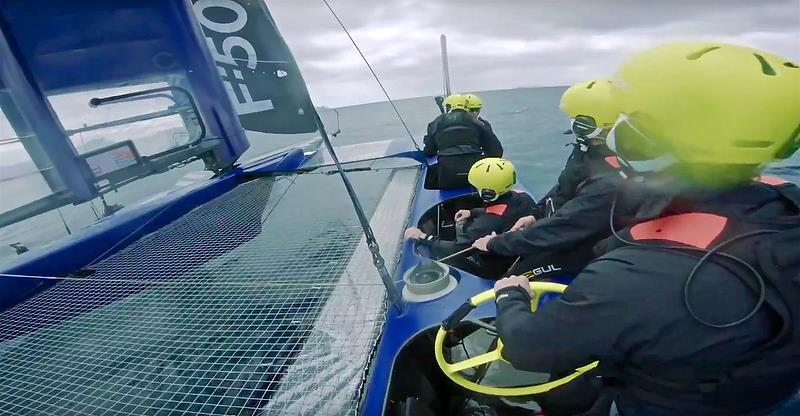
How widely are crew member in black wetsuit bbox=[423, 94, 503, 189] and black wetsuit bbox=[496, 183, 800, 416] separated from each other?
3060 mm

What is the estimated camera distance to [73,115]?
10.3ft

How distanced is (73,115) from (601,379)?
421 centimetres

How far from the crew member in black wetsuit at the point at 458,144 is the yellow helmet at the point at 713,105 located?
3092 millimetres

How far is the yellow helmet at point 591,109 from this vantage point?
6.95ft

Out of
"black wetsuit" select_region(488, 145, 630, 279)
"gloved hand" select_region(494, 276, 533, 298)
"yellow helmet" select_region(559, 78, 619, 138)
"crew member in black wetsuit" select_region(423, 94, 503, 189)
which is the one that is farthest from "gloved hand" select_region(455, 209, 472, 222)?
"gloved hand" select_region(494, 276, 533, 298)

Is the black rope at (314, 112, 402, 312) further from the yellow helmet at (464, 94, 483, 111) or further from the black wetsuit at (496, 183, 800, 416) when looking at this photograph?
the yellow helmet at (464, 94, 483, 111)

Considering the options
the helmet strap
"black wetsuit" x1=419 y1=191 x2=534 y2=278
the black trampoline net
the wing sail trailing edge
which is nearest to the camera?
the black trampoline net

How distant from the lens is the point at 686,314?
729 mm

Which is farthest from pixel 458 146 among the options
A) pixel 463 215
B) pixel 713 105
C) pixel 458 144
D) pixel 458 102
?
pixel 713 105

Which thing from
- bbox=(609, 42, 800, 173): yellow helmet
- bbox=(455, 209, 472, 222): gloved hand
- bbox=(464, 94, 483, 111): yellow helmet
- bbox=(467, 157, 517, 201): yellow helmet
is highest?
bbox=(609, 42, 800, 173): yellow helmet

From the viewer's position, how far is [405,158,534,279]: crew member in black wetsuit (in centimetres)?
252

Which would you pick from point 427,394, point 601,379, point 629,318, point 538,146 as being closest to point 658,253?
point 629,318

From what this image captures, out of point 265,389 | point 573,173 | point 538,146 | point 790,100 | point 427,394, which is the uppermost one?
point 790,100

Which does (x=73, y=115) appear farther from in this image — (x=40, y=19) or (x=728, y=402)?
(x=728, y=402)
